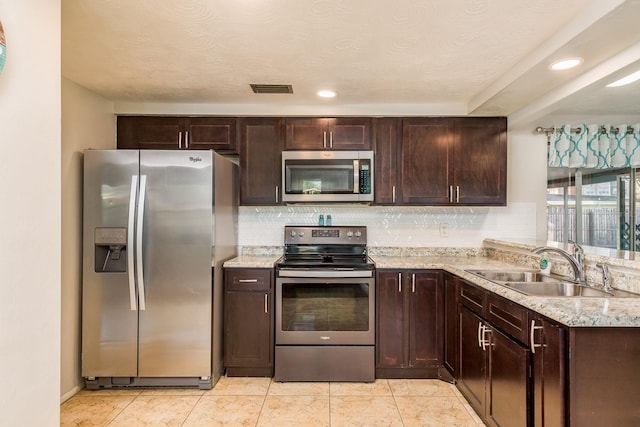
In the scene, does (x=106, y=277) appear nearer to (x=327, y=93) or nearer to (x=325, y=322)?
(x=325, y=322)

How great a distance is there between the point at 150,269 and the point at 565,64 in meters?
3.02

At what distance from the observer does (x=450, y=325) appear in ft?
9.36

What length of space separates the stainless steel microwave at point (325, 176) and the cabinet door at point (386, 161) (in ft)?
0.37

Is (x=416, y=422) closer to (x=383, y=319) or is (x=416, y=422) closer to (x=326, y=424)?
(x=326, y=424)

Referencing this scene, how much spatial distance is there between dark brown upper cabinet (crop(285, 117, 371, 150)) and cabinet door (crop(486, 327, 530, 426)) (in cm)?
190

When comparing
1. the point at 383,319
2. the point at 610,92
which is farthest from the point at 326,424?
the point at 610,92

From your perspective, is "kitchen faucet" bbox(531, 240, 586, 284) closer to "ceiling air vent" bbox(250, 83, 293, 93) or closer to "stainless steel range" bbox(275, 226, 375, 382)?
"stainless steel range" bbox(275, 226, 375, 382)

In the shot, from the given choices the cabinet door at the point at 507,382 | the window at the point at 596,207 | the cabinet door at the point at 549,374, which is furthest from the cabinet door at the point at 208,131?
the window at the point at 596,207

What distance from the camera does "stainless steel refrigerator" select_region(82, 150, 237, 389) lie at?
9.05 feet
